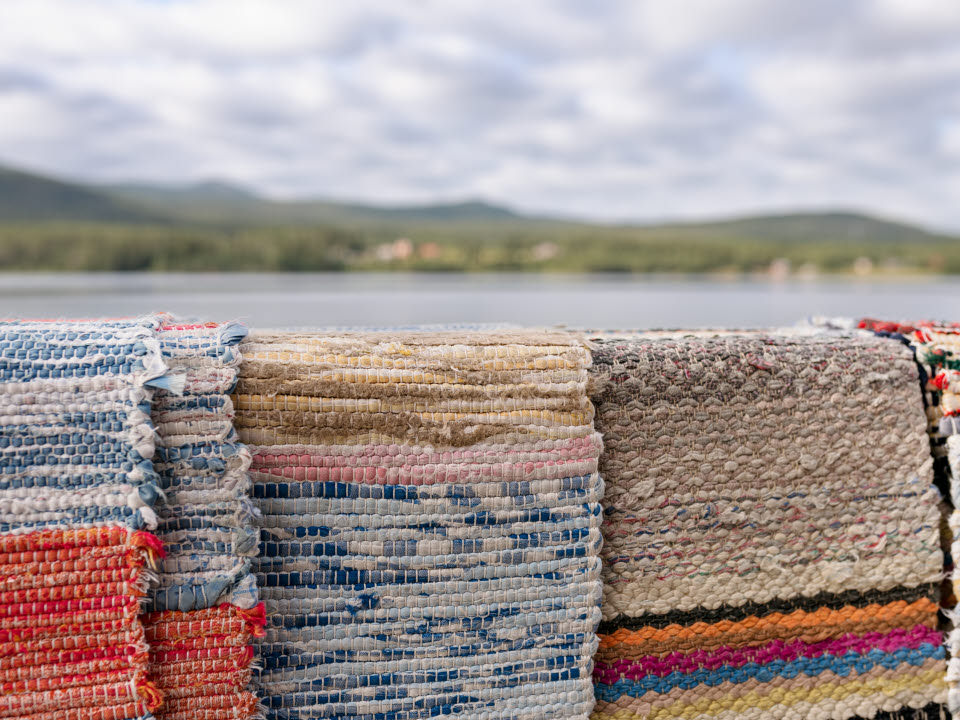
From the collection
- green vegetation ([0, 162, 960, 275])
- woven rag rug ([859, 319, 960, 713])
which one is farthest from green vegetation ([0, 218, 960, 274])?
woven rag rug ([859, 319, 960, 713])

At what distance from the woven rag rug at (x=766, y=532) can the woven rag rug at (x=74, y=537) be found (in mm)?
568

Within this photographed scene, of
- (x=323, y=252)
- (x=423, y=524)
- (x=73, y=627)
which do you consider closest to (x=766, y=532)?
(x=423, y=524)

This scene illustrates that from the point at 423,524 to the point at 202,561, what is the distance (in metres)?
0.25

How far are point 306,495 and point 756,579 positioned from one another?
64 centimetres

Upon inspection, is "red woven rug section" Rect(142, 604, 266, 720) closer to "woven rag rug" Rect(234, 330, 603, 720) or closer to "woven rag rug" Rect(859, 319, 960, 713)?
"woven rag rug" Rect(234, 330, 603, 720)

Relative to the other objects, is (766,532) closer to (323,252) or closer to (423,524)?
(423,524)

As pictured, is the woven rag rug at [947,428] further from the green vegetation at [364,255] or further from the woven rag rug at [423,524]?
the green vegetation at [364,255]

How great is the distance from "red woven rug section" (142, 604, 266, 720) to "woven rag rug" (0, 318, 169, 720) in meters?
0.02

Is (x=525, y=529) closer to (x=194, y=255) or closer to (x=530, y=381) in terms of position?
(x=530, y=381)

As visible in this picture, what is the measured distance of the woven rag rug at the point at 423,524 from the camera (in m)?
0.76

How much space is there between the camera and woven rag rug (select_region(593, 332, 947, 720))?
0.87 meters

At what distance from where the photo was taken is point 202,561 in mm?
707

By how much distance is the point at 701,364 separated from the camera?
0.89 metres

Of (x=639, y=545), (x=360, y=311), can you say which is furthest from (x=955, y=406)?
(x=360, y=311)
